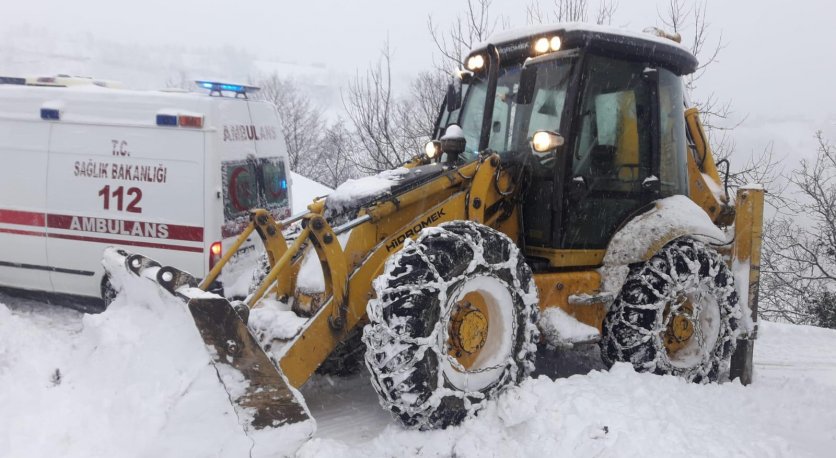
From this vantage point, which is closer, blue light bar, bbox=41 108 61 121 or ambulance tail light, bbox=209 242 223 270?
ambulance tail light, bbox=209 242 223 270

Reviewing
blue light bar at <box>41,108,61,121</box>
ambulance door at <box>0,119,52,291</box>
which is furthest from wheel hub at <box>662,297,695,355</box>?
Result: blue light bar at <box>41,108,61,121</box>

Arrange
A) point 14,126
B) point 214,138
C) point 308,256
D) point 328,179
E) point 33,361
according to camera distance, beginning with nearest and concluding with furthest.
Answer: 1. point 33,361
2. point 308,256
3. point 214,138
4. point 14,126
5. point 328,179

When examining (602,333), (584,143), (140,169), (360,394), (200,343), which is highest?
(584,143)

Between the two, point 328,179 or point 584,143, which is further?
point 328,179

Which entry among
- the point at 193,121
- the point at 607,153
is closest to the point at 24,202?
the point at 193,121

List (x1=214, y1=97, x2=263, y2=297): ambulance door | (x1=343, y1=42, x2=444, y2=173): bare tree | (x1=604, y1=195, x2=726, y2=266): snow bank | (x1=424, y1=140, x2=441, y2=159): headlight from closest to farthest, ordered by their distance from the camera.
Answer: (x1=604, y1=195, x2=726, y2=266): snow bank, (x1=424, y1=140, x2=441, y2=159): headlight, (x1=214, y1=97, x2=263, y2=297): ambulance door, (x1=343, y1=42, x2=444, y2=173): bare tree

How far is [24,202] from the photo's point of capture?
6660 mm

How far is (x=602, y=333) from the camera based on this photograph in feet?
16.0

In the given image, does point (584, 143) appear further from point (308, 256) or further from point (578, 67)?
point (308, 256)

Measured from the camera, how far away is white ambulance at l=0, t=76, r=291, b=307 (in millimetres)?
6156

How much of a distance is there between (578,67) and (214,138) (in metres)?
3.47

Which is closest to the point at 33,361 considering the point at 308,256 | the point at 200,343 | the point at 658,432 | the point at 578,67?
the point at 200,343

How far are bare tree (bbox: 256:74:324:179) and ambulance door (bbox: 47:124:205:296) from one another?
2492 cm

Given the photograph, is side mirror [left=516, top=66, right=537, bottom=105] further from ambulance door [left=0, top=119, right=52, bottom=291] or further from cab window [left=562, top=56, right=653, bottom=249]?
ambulance door [left=0, top=119, right=52, bottom=291]
